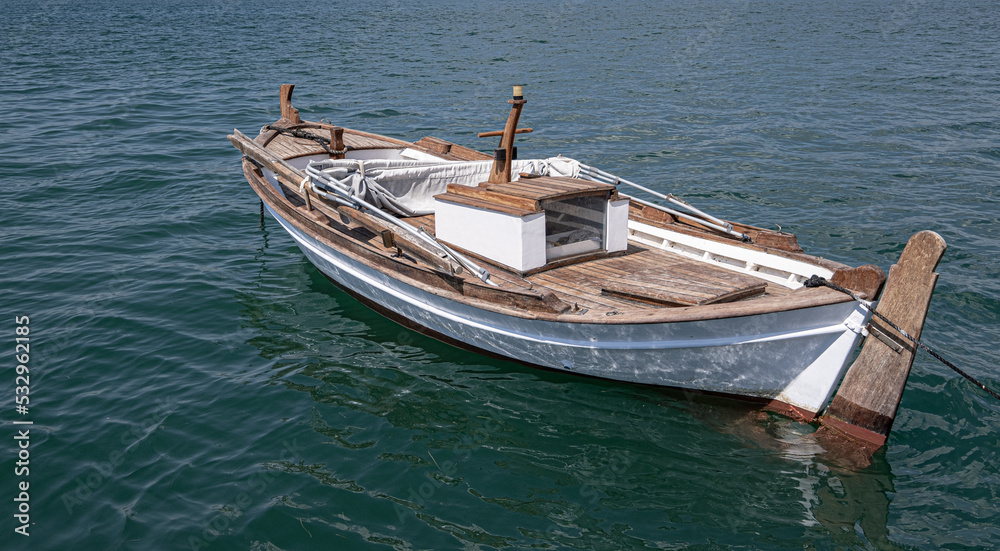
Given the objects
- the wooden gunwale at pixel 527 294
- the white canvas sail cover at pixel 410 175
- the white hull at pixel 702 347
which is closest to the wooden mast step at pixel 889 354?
the white hull at pixel 702 347

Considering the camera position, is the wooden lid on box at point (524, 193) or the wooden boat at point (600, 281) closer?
the wooden boat at point (600, 281)

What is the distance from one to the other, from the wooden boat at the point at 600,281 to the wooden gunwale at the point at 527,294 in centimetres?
2

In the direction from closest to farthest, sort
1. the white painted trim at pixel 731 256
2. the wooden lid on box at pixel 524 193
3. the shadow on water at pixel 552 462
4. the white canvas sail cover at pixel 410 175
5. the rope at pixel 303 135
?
the shadow on water at pixel 552 462 → the white painted trim at pixel 731 256 → the wooden lid on box at pixel 524 193 → the white canvas sail cover at pixel 410 175 → the rope at pixel 303 135

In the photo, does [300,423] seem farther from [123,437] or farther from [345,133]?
[345,133]

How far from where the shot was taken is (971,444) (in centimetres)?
903

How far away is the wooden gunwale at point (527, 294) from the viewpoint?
27.2 ft

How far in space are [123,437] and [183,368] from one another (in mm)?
1762

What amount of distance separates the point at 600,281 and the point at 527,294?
153 centimetres

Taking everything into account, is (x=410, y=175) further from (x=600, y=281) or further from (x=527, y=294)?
(x=527, y=294)

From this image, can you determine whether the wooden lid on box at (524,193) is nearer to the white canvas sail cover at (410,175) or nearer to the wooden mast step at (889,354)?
the white canvas sail cover at (410,175)

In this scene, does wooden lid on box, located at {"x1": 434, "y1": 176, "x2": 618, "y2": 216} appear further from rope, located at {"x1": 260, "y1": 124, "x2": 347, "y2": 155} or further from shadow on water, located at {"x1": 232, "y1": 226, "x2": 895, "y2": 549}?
rope, located at {"x1": 260, "y1": 124, "x2": 347, "y2": 155}

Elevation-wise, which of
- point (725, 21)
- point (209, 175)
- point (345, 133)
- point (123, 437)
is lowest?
point (123, 437)

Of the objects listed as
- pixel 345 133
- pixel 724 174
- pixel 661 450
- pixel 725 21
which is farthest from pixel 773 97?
pixel 725 21

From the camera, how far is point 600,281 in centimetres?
1055
